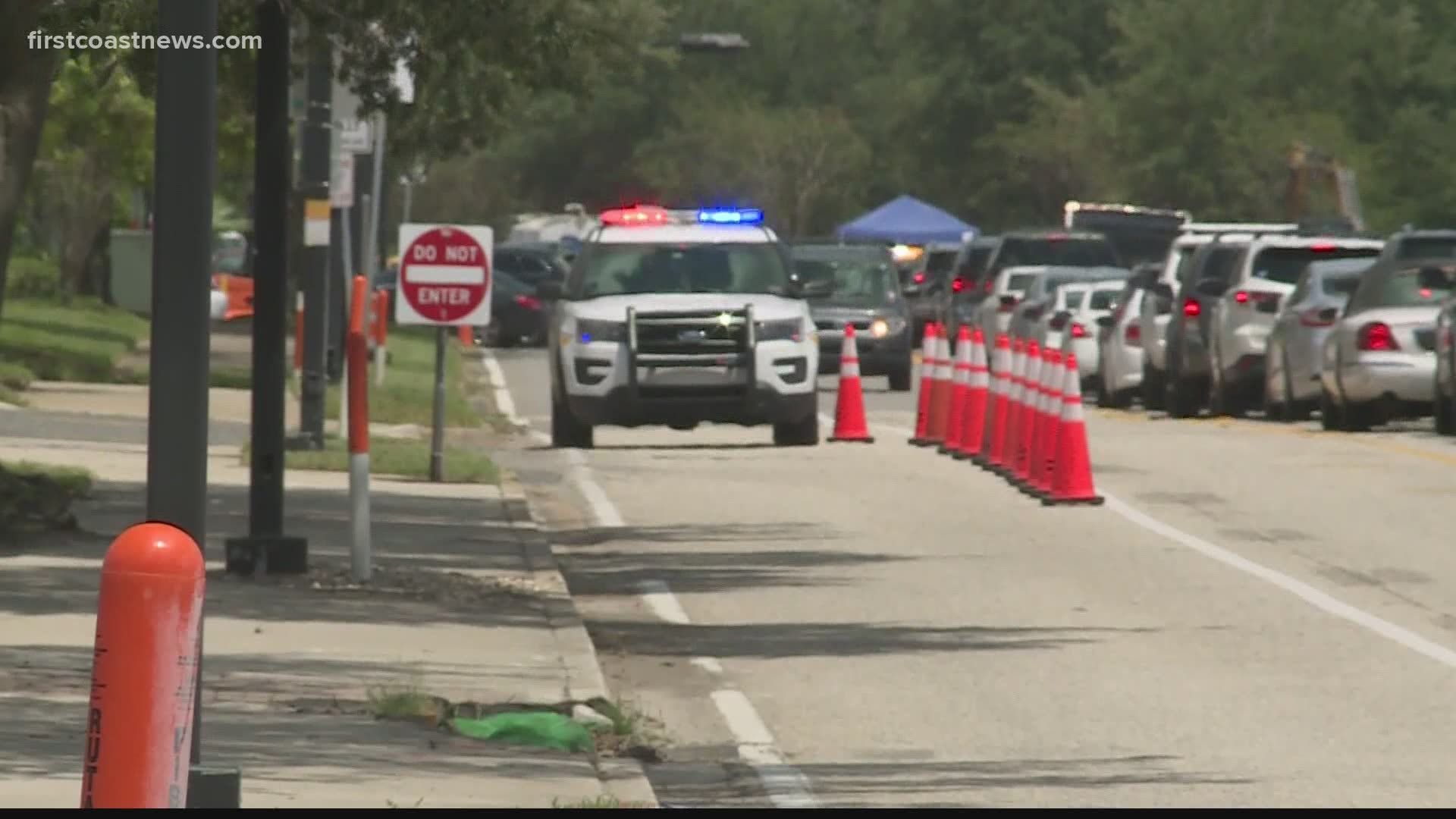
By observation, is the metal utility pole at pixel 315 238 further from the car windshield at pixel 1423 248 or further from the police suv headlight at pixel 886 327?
the police suv headlight at pixel 886 327

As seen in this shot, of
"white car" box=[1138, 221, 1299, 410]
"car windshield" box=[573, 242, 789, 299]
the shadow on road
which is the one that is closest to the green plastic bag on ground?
the shadow on road

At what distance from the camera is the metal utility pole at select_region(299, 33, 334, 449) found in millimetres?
22719

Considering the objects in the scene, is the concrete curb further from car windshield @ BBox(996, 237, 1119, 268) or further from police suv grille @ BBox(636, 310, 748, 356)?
car windshield @ BBox(996, 237, 1119, 268)

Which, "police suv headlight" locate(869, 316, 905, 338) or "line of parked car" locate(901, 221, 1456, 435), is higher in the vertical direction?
"line of parked car" locate(901, 221, 1456, 435)

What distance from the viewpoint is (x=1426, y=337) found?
28328 millimetres

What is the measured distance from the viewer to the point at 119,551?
6.51 m

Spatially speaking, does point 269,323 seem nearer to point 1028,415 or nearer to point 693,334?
point 1028,415

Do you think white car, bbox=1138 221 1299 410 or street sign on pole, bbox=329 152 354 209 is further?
white car, bbox=1138 221 1299 410

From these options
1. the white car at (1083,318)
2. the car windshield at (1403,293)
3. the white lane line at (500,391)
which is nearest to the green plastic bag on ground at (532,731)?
the car windshield at (1403,293)

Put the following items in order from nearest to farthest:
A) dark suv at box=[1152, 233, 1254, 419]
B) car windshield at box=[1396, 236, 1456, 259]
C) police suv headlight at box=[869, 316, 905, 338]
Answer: car windshield at box=[1396, 236, 1456, 259], dark suv at box=[1152, 233, 1254, 419], police suv headlight at box=[869, 316, 905, 338]

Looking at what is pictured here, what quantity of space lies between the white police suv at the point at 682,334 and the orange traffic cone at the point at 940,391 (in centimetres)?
149

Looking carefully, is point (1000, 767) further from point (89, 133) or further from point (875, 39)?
point (875, 39)

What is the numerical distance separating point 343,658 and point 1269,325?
19.9m

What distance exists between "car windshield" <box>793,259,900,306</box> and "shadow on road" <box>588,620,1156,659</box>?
24.0 m
